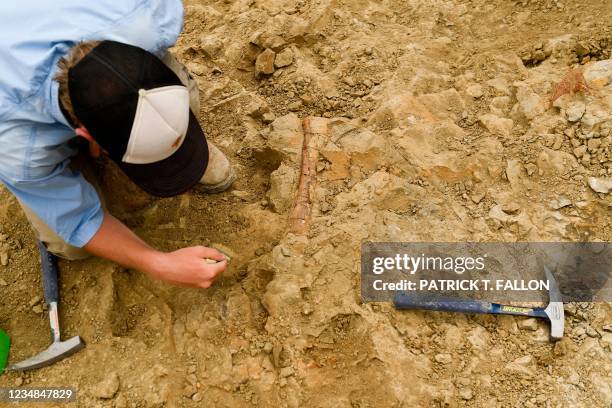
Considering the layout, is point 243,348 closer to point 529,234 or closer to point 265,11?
point 529,234

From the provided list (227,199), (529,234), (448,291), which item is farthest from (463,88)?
(227,199)

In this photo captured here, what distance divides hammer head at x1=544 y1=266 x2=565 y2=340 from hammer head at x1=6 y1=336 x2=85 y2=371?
1.73 meters

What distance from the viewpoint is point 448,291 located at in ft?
6.45

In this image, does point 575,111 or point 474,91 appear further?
point 474,91

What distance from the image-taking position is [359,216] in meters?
2.09

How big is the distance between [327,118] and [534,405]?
1.48 meters

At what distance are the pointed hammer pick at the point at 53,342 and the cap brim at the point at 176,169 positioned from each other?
0.72 metres

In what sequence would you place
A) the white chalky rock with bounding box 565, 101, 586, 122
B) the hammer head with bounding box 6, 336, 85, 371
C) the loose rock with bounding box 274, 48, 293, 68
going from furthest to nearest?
the loose rock with bounding box 274, 48, 293, 68 → the white chalky rock with bounding box 565, 101, 586, 122 → the hammer head with bounding box 6, 336, 85, 371

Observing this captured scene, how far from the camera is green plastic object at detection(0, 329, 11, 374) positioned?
6.66 feet

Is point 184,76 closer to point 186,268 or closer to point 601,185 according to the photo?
point 186,268

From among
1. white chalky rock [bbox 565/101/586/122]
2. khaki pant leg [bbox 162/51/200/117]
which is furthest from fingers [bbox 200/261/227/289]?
white chalky rock [bbox 565/101/586/122]

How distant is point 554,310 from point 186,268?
4.29 ft

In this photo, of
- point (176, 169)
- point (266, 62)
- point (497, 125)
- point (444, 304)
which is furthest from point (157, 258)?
point (497, 125)

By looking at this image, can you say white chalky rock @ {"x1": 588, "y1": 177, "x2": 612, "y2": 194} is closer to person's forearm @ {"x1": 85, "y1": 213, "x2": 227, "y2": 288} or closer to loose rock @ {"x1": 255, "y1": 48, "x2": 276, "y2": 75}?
person's forearm @ {"x1": 85, "y1": 213, "x2": 227, "y2": 288}
